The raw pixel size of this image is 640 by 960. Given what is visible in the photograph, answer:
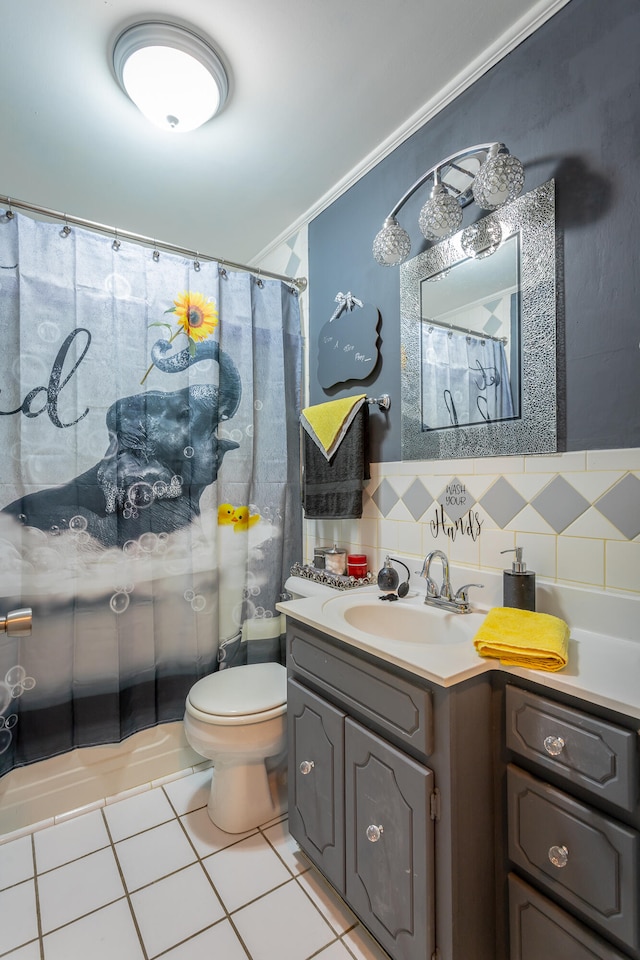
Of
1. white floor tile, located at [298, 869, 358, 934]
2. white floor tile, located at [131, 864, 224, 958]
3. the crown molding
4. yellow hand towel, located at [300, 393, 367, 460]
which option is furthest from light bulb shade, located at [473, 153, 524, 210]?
white floor tile, located at [131, 864, 224, 958]

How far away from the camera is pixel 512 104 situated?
1.25 meters

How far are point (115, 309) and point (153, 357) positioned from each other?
0.21 meters

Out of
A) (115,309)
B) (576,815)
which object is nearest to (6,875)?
(576,815)

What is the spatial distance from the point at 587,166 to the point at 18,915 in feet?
7.99

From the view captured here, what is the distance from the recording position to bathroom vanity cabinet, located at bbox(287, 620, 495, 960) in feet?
2.90

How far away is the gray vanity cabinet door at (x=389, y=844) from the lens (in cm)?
91

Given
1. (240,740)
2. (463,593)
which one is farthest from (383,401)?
(240,740)

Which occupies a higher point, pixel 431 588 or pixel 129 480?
pixel 129 480

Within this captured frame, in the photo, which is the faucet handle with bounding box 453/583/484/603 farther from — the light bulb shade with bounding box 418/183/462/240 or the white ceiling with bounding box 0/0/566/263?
the white ceiling with bounding box 0/0/566/263

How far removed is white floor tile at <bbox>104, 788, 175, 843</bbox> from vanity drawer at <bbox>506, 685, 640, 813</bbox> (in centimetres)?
133

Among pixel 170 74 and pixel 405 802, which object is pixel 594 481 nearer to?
pixel 405 802

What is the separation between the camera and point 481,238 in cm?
130

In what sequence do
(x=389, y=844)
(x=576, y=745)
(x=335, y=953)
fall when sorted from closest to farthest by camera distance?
(x=576, y=745) < (x=389, y=844) < (x=335, y=953)

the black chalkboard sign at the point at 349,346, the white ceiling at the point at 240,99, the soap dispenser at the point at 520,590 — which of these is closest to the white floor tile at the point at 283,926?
the soap dispenser at the point at 520,590
